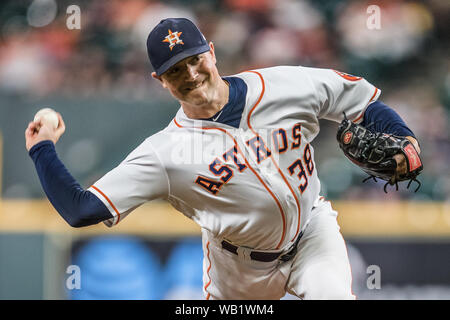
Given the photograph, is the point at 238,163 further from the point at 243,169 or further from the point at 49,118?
the point at 49,118

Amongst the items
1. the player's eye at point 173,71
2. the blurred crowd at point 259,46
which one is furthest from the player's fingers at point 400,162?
the blurred crowd at point 259,46

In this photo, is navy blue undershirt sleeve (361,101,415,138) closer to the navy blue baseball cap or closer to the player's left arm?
the player's left arm

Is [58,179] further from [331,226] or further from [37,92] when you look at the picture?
[37,92]

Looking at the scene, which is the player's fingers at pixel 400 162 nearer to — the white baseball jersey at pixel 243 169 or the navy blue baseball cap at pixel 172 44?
the white baseball jersey at pixel 243 169

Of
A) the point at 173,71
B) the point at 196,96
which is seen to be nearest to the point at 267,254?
the point at 196,96

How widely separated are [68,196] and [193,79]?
543 millimetres

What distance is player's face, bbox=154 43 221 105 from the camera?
1893mm

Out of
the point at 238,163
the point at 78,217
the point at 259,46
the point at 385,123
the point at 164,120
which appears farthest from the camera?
the point at 259,46

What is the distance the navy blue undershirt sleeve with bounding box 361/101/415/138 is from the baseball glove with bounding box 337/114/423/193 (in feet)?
0.21

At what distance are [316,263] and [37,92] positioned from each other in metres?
2.93

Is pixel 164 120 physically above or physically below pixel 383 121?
above

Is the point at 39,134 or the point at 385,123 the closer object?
the point at 39,134

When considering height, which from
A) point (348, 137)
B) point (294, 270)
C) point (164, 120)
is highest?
point (164, 120)

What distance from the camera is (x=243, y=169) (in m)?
1.97
